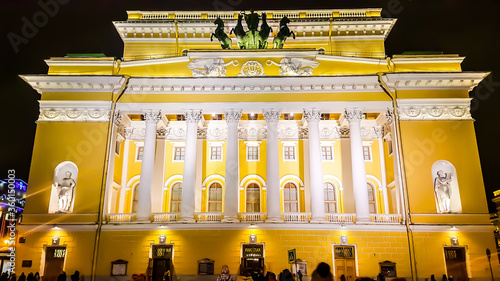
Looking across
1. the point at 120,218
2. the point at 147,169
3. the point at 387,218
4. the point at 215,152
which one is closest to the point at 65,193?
the point at 120,218

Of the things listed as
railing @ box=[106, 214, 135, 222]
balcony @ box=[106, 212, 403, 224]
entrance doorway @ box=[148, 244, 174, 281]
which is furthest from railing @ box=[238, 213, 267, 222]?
railing @ box=[106, 214, 135, 222]

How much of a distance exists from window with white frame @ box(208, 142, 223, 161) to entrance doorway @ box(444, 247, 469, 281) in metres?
15.1

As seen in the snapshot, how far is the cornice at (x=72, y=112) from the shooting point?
23281 mm

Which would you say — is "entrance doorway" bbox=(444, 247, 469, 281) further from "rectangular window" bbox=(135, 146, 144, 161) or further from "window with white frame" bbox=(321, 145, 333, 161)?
"rectangular window" bbox=(135, 146, 144, 161)

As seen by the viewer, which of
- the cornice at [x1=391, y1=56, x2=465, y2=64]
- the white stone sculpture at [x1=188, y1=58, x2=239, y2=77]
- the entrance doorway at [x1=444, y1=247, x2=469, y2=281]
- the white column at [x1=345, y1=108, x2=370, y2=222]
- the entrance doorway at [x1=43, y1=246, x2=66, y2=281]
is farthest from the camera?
the cornice at [x1=391, y1=56, x2=465, y2=64]

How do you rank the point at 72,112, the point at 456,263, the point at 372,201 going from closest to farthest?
the point at 456,263
the point at 72,112
the point at 372,201

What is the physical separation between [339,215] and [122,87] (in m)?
15.3

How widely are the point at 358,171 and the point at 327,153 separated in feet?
15.6

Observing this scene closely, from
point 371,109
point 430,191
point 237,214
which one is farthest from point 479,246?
point 237,214

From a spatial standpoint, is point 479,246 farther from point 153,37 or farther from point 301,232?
point 153,37

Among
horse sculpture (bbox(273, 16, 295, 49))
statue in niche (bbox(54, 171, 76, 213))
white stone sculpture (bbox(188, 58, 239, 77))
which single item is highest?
horse sculpture (bbox(273, 16, 295, 49))

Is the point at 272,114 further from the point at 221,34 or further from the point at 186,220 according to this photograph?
the point at 186,220

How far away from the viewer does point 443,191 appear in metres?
21.6

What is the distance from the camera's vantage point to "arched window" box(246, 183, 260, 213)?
26.1m
